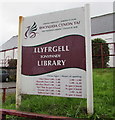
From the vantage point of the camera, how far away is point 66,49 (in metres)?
3.20

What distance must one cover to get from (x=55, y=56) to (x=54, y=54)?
2.0 inches

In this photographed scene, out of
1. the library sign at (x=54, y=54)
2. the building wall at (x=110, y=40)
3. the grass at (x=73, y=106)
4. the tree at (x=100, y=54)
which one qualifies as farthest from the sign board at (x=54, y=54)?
the building wall at (x=110, y=40)

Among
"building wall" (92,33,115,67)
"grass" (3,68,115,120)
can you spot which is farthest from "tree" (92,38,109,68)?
"grass" (3,68,115,120)

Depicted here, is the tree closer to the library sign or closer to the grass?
the grass

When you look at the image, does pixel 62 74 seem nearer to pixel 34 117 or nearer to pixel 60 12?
pixel 34 117

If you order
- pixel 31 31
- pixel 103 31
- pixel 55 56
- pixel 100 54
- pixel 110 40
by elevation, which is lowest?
pixel 55 56

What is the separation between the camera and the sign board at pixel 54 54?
3.07m

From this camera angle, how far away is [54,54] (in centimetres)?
331

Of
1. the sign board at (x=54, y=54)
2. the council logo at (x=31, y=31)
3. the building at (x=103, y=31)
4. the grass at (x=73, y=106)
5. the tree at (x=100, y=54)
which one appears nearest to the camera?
the grass at (x=73, y=106)

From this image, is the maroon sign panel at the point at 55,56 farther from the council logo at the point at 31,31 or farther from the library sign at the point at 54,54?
the council logo at the point at 31,31

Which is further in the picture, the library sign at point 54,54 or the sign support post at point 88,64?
the library sign at point 54,54

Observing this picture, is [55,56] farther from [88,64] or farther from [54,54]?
[88,64]

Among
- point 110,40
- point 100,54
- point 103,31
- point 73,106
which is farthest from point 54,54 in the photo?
point 103,31

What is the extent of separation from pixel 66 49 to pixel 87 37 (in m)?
0.49
